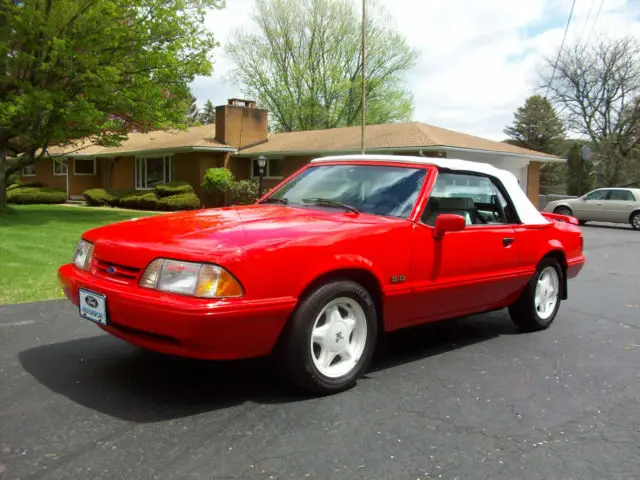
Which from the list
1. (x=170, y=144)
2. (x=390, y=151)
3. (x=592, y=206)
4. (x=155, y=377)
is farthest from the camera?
(x=170, y=144)

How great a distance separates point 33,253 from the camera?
33.9 ft

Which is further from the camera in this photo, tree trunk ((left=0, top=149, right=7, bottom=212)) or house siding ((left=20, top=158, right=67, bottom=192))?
house siding ((left=20, top=158, right=67, bottom=192))

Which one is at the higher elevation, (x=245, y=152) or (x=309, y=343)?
(x=245, y=152)

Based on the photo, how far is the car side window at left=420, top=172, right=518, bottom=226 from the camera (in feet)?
15.0

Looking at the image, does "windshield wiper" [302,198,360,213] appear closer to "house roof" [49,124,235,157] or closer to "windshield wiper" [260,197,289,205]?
"windshield wiper" [260,197,289,205]

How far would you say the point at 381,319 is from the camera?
164 inches

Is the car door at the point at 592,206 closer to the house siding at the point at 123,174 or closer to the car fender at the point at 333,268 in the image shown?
the car fender at the point at 333,268

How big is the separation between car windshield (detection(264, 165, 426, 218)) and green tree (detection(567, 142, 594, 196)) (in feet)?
155

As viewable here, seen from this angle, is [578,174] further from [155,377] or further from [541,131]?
[155,377]

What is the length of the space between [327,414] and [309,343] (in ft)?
Result: 1.39

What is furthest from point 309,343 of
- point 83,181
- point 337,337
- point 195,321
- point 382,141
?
point 83,181

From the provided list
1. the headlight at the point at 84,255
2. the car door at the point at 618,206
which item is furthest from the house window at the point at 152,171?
the headlight at the point at 84,255

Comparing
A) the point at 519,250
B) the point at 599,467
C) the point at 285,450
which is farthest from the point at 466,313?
the point at 285,450

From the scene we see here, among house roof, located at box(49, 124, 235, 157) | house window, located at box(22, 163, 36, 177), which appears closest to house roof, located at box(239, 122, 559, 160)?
house roof, located at box(49, 124, 235, 157)
